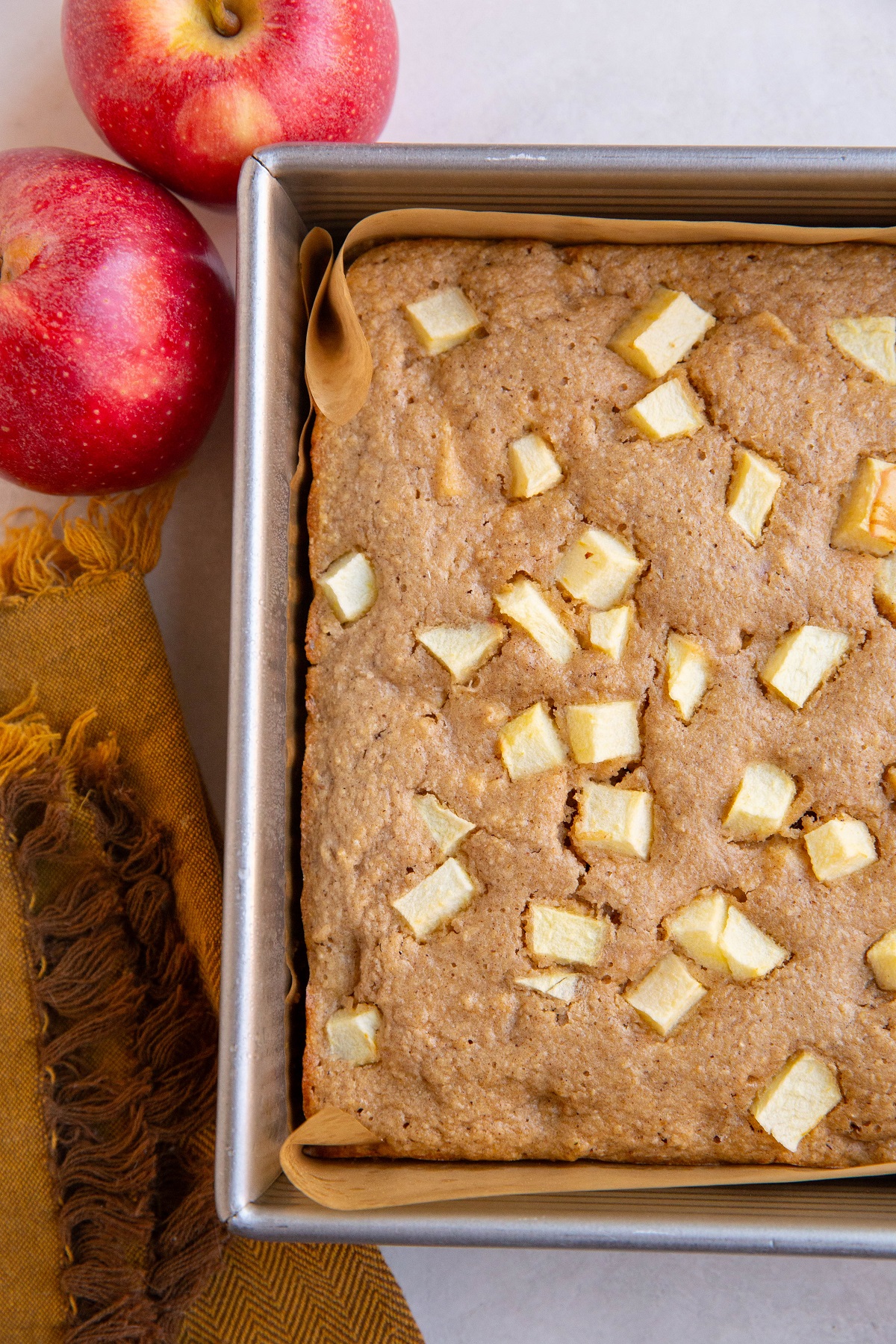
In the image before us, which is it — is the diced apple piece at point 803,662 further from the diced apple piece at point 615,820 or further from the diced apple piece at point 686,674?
the diced apple piece at point 615,820

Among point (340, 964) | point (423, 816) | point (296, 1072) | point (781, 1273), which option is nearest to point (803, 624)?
point (423, 816)

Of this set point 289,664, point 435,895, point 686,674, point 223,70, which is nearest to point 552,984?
point 435,895

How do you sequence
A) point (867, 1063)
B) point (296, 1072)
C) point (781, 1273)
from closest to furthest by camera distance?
point (867, 1063), point (296, 1072), point (781, 1273)

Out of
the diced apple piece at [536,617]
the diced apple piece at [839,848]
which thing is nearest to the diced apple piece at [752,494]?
the diced apple piece at [536,617]

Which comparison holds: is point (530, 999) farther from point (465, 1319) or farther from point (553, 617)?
point (465, 1319)

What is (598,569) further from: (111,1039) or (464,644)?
(111,1039)

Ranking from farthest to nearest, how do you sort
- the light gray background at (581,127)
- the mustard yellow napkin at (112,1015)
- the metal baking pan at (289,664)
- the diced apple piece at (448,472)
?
the light gray background at (581,127) → the mustard yellow napkin at (112,1015) → the diced apple piece at (448,472) → the metal baking pan at (289,664)

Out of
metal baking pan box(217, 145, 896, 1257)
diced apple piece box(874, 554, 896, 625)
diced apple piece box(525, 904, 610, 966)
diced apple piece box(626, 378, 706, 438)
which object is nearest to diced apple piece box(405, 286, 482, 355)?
metal baking pan box(217, 145, 896, 1257)

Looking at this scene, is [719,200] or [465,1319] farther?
[465,1319]
